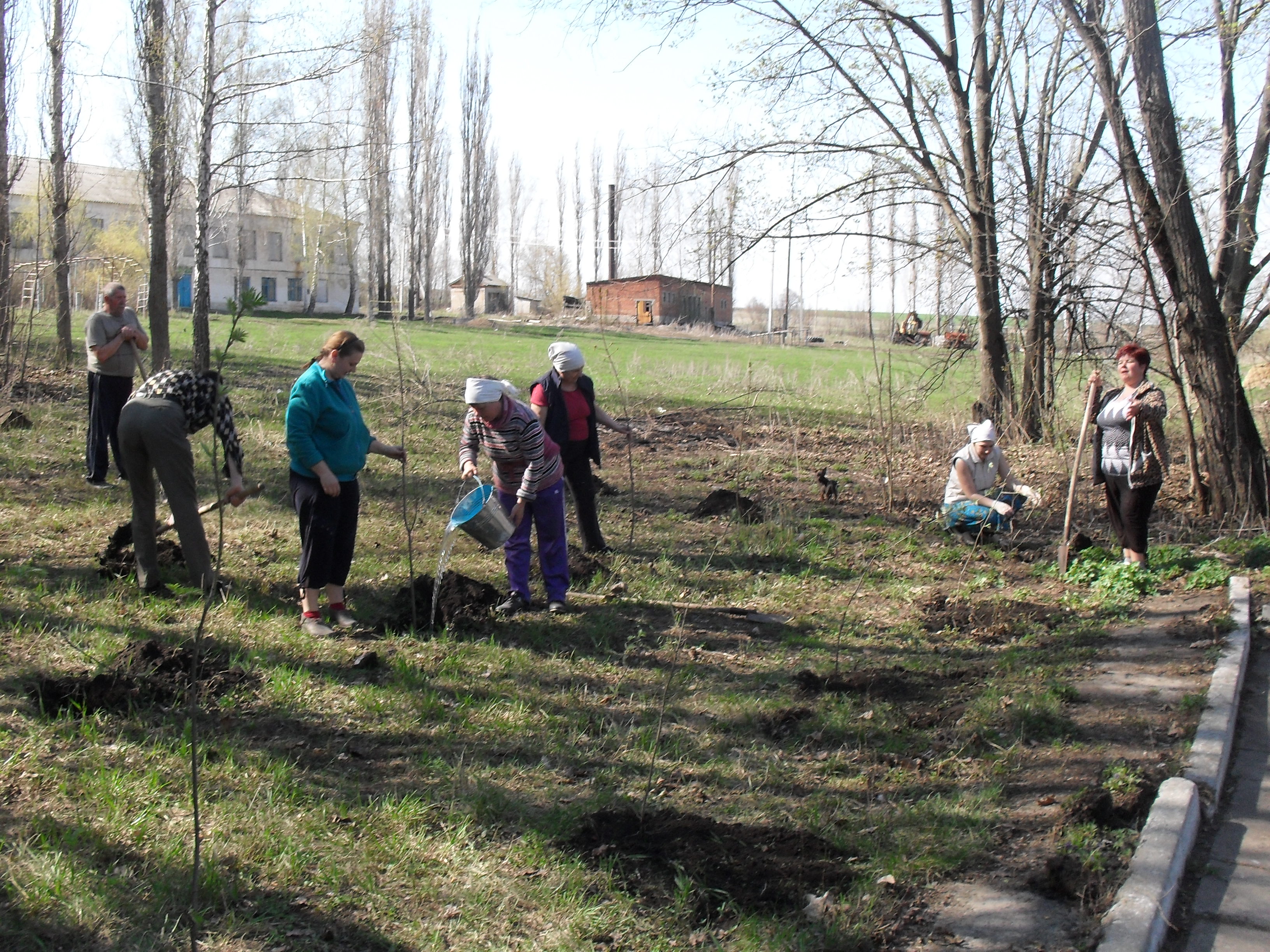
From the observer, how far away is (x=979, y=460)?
29.2 ft

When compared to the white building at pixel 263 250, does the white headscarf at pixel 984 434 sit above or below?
below

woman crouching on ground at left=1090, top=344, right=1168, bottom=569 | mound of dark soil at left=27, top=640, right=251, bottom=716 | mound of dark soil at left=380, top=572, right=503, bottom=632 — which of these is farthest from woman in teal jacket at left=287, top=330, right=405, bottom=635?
woman crouching on ground at left=1090, top=344, right=1168, bottom=569

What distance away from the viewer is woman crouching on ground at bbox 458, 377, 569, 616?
6.33 metres

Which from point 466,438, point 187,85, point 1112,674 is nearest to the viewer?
point 1112,674

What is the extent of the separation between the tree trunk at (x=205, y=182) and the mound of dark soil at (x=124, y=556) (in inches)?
189

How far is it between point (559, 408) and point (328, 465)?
2146 mm

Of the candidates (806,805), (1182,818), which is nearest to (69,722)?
(806,805)

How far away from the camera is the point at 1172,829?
3.87 m

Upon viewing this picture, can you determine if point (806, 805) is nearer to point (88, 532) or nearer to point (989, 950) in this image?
point (989, 950)

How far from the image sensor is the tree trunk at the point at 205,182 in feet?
41.2

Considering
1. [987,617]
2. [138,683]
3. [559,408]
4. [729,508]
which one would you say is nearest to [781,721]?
[987,617]

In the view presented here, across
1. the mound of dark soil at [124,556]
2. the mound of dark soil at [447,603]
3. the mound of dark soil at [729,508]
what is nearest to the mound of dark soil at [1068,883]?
the mound of dark soil at [447,603]

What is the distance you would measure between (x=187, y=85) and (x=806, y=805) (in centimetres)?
1283

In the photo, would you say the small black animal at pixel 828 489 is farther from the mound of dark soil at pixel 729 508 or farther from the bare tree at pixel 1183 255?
the bare tree at pixel 1183 255
